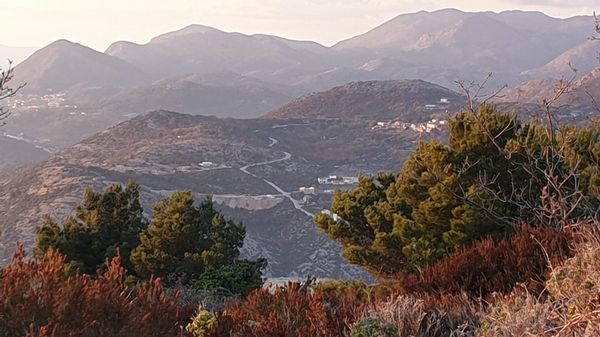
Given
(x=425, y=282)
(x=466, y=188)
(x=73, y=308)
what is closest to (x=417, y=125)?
(x=466, y=188)

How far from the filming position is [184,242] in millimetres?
15820

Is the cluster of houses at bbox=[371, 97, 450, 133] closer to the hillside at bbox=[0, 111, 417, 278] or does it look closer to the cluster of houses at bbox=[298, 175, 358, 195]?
the hillside at bbox=[0, 111, 417, 278]

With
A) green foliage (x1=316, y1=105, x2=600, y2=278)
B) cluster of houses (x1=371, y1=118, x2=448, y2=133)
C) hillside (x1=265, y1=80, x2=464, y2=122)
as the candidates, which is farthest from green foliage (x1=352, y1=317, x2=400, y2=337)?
hillside (x1=265, y1=80, x2=464, y2=122)

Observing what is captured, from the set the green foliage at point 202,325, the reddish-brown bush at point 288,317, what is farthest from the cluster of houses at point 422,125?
the green foliage at point 202,325

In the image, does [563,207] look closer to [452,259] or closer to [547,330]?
[452,259]

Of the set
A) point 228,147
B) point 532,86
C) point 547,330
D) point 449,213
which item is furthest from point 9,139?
point 547,330

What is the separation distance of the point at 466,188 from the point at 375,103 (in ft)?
272

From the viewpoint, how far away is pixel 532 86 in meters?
118

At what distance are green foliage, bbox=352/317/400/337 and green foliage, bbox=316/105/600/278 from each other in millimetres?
5886

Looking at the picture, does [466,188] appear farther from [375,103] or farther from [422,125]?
[375,103]

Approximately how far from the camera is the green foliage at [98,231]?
15.5m

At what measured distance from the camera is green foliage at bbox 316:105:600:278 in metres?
10.3

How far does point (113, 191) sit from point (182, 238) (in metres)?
2.40

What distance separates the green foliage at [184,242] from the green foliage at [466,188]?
3.69 m
